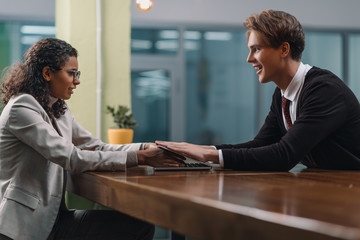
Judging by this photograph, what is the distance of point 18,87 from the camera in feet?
5.98

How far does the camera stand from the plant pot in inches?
131

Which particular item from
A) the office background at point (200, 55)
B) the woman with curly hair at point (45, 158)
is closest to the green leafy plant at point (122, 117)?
the woman with curly hair at point (45, 158)

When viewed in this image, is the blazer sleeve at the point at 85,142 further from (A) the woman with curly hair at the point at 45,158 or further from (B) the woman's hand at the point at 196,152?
(B) the woman's hand at the point at 196,152

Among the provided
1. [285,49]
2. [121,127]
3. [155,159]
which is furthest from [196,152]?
[121,127]

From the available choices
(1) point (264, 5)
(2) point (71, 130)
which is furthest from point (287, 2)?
(2) point (71, 130)

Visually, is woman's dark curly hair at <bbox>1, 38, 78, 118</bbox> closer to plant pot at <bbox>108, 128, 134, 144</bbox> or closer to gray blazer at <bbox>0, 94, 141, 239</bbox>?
gray blazer at <bbox>0, 94, 141, 239</bbox>

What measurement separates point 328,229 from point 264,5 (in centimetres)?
537

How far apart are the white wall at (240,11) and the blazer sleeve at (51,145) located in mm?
3918

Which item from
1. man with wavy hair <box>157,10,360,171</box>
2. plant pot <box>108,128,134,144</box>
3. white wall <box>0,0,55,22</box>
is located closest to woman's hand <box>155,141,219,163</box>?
man with wavy hair <box>157,10,360,171</box>

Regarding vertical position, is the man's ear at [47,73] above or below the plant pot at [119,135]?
above

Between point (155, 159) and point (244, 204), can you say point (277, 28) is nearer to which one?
point (155, 159)

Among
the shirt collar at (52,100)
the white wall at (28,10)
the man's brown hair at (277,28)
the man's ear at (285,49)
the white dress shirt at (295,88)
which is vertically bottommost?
the shirt collar at (52,100)

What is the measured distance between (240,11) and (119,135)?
2.96 meters

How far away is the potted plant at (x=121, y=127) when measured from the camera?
3.34 meters
